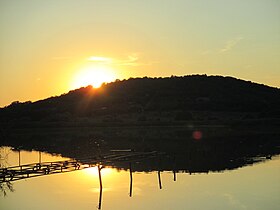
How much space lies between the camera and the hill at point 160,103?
70.6m

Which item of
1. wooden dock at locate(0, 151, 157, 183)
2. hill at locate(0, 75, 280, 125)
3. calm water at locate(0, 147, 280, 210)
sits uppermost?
hill at locate(0, 75, 280, 125)

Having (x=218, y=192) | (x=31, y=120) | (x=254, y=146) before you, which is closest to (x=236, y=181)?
(x=218, y=192)

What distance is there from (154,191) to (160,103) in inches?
2513

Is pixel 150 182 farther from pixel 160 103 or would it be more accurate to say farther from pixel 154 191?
pixel 160 103

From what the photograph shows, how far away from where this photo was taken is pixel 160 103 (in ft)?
281

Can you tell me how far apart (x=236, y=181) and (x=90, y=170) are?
11212 mm

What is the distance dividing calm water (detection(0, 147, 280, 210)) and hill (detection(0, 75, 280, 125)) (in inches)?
1442

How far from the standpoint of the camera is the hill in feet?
232

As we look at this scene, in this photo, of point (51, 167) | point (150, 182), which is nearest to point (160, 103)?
point (150, 182)

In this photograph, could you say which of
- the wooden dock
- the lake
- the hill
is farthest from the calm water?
the hill

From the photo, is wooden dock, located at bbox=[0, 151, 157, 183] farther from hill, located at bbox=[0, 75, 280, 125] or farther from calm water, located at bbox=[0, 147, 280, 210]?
hill, located at bbox=[0, 75, 280, 125]

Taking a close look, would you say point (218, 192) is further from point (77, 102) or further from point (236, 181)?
point (77, 102)

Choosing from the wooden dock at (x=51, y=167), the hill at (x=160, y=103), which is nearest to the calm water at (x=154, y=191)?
the wooden dock at (x=51, y=167)

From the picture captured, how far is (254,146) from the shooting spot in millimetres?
40875
